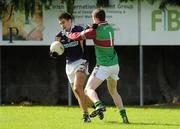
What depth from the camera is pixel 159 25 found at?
1858cm

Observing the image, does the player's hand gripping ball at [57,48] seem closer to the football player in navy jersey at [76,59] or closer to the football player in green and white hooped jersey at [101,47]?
the football player in navy jersey at [76,59]

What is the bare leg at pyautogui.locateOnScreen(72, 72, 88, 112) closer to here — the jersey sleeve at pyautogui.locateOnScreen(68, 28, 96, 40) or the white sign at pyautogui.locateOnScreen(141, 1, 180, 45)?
the jersey sleeve at pyautogui.locateOnScreen(68, 28, 96, 40)

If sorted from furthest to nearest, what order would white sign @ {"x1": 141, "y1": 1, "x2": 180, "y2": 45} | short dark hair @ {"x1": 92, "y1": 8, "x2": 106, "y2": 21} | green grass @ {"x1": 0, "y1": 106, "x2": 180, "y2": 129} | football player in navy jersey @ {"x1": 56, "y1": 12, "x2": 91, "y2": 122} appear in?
white sign @ {"x1": 141, "y1": 1, "x2": 180, "y2": 45} < football player in navy jersey @ {"x1": 56, "y1": 12, "x2": 91, "y2": 122} < short dark hair @ {"x1": 92, "y1": 8, "x2": 106, "y2": 21} < green grass @ {"x1": 0, "y1": 106, "x2": 180, "y2": 129}

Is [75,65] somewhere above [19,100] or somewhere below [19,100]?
above

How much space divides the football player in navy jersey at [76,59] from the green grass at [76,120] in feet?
1.65

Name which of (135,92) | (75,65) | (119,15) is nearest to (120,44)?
(119,15)

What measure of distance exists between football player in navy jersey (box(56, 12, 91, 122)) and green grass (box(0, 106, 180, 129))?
502 millimetres

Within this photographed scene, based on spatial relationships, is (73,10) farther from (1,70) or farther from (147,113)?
(147,113)

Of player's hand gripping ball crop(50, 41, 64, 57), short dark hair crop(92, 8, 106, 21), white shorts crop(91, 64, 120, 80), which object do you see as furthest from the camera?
player's hand gripping ball crop(50, 41, 64, 57)


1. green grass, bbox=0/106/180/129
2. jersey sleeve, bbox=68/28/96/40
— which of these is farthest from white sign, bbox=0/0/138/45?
jersey sleeve, bbox=68/28/96/40

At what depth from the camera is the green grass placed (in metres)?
11.7

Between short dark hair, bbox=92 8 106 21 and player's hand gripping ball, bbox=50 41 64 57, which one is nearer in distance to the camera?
short dark hair, bbox=92 8 106 21

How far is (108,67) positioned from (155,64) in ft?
26.6

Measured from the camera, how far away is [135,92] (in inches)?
792
